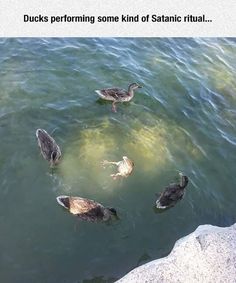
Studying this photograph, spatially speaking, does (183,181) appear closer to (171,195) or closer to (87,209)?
(171,195)

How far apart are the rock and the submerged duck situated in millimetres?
1447

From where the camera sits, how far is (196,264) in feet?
28.8

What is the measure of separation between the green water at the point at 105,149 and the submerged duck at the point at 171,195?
21cm

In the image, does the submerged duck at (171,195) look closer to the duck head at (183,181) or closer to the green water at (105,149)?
the duck head at (183,181)

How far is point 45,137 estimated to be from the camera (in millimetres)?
11672

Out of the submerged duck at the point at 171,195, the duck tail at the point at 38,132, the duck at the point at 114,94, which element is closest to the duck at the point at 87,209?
the submerged duck at the point at 171,195

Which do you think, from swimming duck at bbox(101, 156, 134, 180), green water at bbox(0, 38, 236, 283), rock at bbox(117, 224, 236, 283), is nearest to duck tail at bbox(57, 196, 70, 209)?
green water at bbox(0, 38, 236, 283)

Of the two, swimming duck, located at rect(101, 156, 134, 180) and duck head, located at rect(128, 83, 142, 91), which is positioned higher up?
duck head, located at rect(128, 83, 142, 91)

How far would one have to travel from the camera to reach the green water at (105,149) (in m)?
9.73

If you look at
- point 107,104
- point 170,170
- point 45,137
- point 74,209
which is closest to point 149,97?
point 107,104

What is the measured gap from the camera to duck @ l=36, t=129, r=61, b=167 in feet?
37.1

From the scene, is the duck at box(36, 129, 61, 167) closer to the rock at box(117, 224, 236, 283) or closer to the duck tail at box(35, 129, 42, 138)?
the duck tail at box(35, 129, 42, 138)

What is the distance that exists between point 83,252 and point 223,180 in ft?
15.3

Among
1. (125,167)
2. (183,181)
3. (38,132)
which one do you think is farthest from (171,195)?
(38,132)
